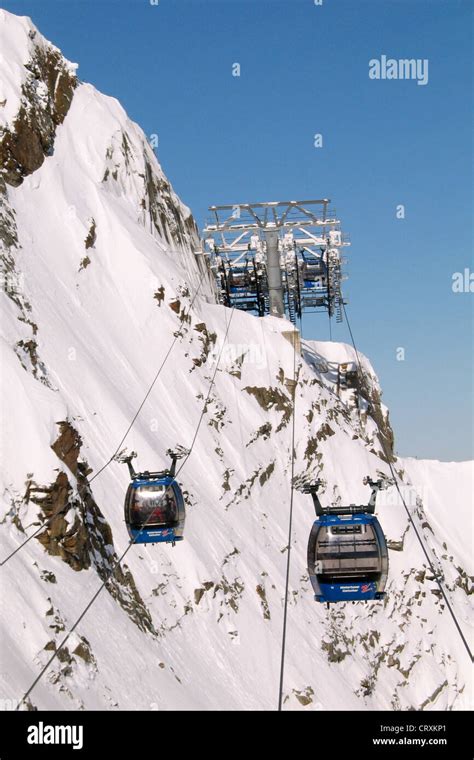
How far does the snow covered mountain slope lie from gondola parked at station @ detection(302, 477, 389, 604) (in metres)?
A: 6.66

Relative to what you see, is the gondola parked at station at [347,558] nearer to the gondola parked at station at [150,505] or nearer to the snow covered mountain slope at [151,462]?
the gondola parked at station at [150,505]

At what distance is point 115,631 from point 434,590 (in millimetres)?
29776

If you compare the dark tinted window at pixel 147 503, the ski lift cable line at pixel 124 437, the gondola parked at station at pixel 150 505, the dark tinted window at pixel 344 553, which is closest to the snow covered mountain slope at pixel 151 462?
the ski lift cable line at pixel 124 437

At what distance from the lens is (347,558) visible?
16.9m

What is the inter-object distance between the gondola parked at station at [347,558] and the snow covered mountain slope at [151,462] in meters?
6.66

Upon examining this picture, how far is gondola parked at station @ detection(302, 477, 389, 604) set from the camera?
1689 cm

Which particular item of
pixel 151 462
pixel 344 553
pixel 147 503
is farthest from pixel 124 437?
pixel 344 553

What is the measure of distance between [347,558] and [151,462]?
15872 millimetres

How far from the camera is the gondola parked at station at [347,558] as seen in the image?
16.9m

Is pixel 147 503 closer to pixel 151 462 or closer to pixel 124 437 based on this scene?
pixel 124 437

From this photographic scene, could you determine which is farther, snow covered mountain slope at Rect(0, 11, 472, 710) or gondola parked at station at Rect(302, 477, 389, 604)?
snow covered mountain slope at Rect(0, 11, 472, 710)

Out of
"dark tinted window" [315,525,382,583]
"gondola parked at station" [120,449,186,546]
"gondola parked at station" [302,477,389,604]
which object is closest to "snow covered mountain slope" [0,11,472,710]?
"gondola parked at station" [120,449,186,546]

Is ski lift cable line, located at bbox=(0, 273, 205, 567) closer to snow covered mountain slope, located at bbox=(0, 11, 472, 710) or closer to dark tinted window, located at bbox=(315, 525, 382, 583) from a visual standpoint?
snow covered mountain slope, located at bbox=(0, 11, 472, 710)
